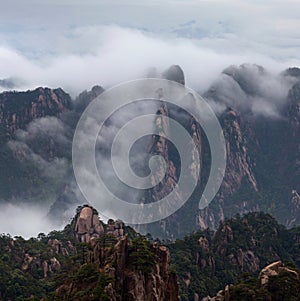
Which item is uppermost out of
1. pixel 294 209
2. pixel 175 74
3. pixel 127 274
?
pixel 175 74

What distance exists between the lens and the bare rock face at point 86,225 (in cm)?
9288

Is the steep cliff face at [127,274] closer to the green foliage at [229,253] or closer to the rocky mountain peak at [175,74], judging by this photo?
the green foliage at [229,253]

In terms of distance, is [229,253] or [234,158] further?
[234,158]

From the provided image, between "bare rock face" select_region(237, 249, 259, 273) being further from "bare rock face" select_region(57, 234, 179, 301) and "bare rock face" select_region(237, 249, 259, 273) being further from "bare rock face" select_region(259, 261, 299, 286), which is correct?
"bare rock face" select_region(57, 234, 179, 301)

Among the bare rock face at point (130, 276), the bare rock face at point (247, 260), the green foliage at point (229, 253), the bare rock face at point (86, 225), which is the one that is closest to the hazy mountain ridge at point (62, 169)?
the green foliage at point (229, 253)

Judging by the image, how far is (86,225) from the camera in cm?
9369

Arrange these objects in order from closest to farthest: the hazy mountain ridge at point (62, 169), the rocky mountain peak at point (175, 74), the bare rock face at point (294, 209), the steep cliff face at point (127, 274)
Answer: the steep cliff face at point (127, 274) → the hazy mountain ridge at point (62, 169) → the bare rock face at point (294, 209) → the rocky mountain peak at point (175, 74)

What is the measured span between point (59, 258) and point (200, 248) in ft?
65.9

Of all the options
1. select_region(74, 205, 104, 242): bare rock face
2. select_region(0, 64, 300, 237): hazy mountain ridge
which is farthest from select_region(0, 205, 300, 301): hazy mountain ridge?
select_region(0, 64, 300, 237): hazy mountain ridge

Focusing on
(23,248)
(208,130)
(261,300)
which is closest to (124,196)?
(208,130)

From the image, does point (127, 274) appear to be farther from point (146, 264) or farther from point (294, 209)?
point (294, 209)

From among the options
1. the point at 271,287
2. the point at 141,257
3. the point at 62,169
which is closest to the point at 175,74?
the point at 62,169

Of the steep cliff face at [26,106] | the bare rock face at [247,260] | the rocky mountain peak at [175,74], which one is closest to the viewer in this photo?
the bare rock face at [247,260]

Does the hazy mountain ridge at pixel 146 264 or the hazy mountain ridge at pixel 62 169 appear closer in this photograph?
the hazy mountain ridge at pixel 146 264
